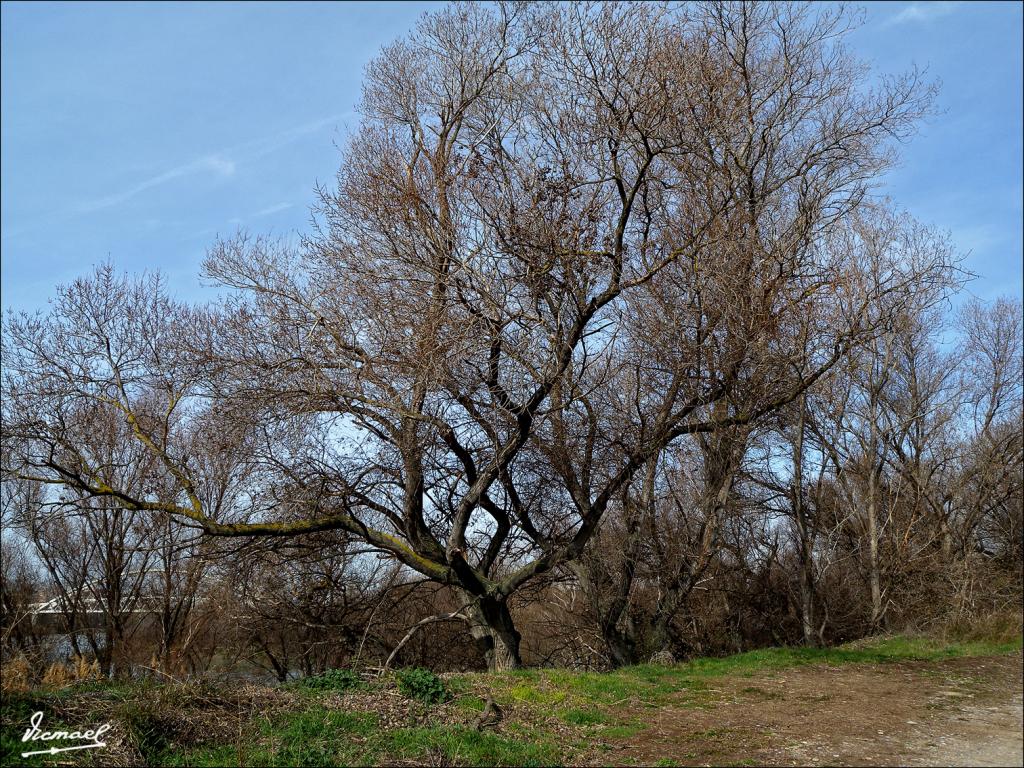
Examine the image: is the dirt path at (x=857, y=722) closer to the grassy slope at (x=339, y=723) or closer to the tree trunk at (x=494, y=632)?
the grassy slope at (x=339, y=723)

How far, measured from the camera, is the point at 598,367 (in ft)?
40.6

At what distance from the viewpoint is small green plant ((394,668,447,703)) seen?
291 inches

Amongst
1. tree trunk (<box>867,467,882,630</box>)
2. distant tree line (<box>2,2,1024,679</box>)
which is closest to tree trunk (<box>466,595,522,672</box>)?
distant tree line (<box>2,2,1024,679</box>)

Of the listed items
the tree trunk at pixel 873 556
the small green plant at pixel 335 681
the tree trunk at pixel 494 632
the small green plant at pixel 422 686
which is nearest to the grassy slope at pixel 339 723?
the small green plant at pixel 422 686

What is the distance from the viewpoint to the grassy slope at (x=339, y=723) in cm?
563

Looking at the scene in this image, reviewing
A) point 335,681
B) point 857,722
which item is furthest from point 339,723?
point 857,722

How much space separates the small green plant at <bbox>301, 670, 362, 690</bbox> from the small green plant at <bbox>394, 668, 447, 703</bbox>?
0.43 m

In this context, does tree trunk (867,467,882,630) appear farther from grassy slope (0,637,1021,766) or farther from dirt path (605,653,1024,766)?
grassy slope (0,637,1021,766)

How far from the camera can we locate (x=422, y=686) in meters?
7.55

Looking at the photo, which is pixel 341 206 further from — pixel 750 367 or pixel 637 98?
pixel 750 367

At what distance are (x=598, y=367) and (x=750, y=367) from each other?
94.2 inches

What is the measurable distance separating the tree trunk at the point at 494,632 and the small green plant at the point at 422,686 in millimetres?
4221

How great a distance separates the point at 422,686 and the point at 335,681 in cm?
91

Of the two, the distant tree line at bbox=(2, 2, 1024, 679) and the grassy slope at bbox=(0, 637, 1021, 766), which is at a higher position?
the distant tree line at bbox=(2, 2, 1024, 679)
